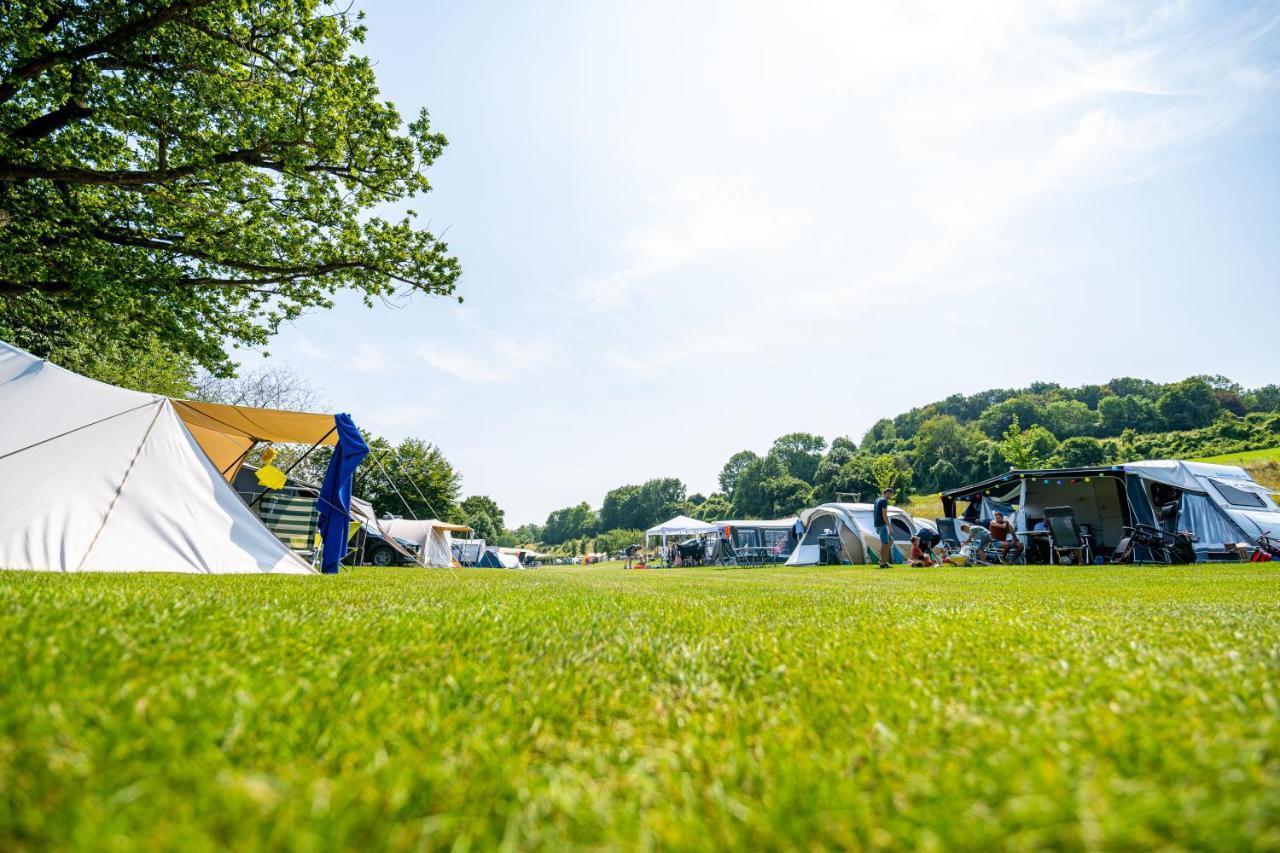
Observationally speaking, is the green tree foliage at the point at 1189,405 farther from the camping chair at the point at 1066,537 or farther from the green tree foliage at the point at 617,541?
the camping chair at the point at 1066,537

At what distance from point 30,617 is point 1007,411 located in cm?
12040

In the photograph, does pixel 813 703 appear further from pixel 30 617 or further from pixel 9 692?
pixel 30 617

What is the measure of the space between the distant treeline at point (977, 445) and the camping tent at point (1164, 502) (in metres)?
28.0

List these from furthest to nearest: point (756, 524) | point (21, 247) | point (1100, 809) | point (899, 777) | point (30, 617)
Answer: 1. point (756, 524)
2. point (21, 247)
3. point (30, 617)
4. point (899, 777)
5. point (1100, 809)

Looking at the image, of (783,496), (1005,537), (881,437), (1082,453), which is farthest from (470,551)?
(881,437)

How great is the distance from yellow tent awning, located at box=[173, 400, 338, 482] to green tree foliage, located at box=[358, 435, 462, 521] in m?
25.6

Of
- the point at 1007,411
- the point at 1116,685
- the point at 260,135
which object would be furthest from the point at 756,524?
the point at 1007,411

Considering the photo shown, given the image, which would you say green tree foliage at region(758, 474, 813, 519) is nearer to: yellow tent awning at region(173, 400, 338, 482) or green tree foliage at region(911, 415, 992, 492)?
green tree foliage at region(911, 415, 992, 492)

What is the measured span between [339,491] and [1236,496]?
21.5 meters

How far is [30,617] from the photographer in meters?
2.15

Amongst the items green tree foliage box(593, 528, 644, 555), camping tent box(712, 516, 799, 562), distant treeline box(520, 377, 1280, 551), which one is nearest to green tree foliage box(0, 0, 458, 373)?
camping tent box(712, 516, 799, 562)

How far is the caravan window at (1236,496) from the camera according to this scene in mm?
14688

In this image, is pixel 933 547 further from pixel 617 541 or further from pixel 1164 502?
pixel 617 541

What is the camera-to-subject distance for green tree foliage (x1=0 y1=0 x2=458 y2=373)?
870 cm
